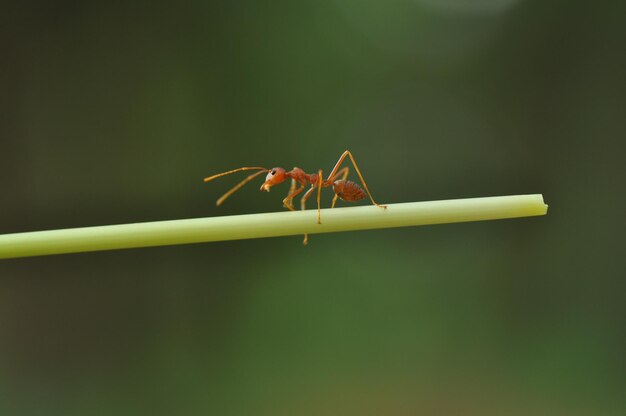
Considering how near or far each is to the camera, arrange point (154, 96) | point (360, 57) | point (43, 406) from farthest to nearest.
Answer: point (360, 57) → point (154, 96) → point (43, 406)

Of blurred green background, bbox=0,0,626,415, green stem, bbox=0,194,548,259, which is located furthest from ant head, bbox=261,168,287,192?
blurred green background, bbox=0,0,626,415

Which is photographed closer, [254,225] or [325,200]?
[254,225]

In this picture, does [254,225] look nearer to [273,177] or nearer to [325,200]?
[273,177]

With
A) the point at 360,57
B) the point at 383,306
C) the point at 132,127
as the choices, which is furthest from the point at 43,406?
the point at 360,57

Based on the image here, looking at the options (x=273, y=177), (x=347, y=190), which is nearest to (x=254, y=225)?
(x=273, y=177)

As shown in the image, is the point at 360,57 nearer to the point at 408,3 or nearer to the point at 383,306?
the point at 408,3

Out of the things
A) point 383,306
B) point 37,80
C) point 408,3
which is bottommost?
point 383,306

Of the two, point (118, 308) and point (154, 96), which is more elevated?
point (154, 96)

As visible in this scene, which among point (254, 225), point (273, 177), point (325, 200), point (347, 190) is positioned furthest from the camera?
point (325, 200)
